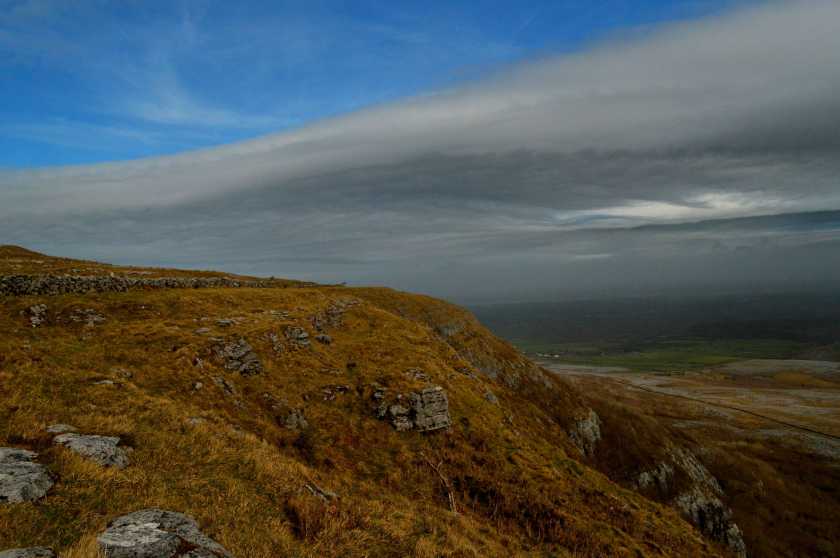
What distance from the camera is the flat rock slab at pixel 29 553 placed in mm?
8867

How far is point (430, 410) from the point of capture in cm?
3369

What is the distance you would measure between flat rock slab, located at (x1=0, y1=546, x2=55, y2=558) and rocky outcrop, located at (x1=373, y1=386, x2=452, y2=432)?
24161mm

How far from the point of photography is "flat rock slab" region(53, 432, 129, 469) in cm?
1466

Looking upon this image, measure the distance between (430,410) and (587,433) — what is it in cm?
5177

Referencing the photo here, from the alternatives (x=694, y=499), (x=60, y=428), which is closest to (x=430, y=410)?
(x=60, y=428)

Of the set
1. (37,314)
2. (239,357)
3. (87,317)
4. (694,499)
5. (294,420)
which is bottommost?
(694,499)

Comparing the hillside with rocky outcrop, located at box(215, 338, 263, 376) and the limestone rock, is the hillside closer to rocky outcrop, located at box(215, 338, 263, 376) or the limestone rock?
rocky outcrop, located at box(215, 338, 263, 376)

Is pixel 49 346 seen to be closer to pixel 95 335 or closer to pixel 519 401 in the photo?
pixel 95 335

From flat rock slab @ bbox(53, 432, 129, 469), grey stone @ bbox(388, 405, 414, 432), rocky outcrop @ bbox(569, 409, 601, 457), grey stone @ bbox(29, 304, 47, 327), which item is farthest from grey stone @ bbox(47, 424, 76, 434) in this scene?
rocky outcrop @ bbox(569, 409, 601, 457)

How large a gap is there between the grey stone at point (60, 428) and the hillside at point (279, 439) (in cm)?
28

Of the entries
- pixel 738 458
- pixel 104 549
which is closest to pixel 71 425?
pixel 104 549

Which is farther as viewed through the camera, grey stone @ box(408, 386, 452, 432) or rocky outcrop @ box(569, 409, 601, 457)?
rocky outcrop @ box(569, 409, 601, 457)

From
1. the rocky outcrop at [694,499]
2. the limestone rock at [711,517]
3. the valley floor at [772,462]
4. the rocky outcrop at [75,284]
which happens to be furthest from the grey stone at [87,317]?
the valley floor at [772,462]

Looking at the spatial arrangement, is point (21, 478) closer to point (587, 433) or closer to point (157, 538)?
point (157, 538)
